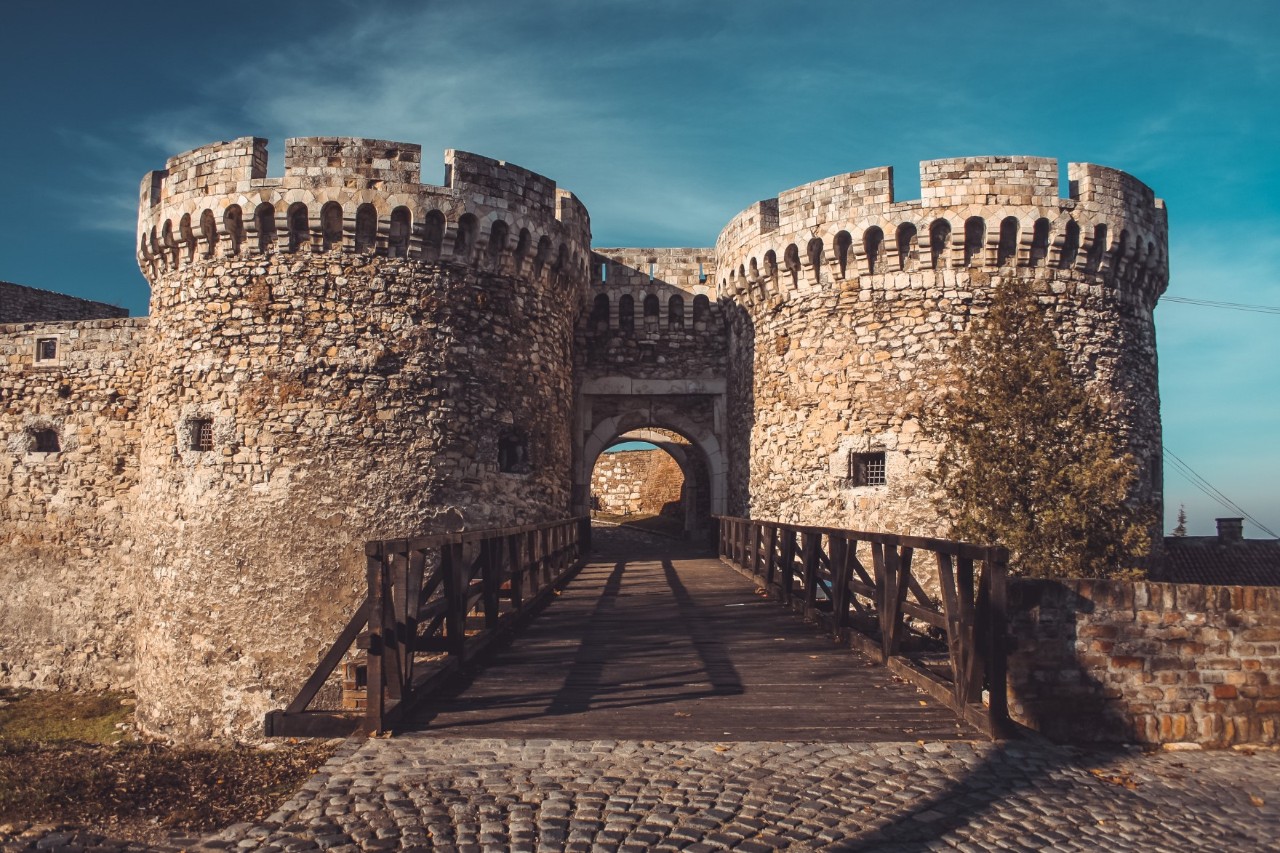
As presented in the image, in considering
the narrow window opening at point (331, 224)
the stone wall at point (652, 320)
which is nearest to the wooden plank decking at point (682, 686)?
the narrow window opening at point (331, 224)

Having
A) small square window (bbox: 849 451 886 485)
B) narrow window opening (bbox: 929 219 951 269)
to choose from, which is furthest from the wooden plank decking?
narrow window opening (bbox: 929 219 951 269)

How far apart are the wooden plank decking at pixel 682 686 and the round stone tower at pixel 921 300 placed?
4213mm

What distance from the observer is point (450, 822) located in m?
3.70

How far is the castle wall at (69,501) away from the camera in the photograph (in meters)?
13.8

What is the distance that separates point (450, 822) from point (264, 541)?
8.19 m

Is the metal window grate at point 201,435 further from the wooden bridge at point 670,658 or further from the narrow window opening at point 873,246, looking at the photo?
the narrow window opening at point 873,246

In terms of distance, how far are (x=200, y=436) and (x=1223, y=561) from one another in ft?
Result: 59.5

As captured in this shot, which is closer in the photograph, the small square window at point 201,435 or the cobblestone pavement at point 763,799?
the cobblestone pavement at point 763,799

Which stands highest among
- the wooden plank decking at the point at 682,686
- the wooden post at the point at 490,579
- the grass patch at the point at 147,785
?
the wooden post at the point at 490,579

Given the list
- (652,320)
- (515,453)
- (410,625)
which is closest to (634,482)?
(652,320)

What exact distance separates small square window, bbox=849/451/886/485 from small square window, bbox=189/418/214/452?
8.37 meters

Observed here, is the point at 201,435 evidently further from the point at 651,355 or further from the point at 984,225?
the point at 984,225

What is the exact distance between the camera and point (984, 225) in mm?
12438

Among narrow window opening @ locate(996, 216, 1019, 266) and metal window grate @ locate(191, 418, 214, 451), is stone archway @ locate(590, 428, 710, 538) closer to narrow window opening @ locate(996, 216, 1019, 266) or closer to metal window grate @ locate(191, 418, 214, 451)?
narrow window opening @ locate(996, 216, 1019, 266)
